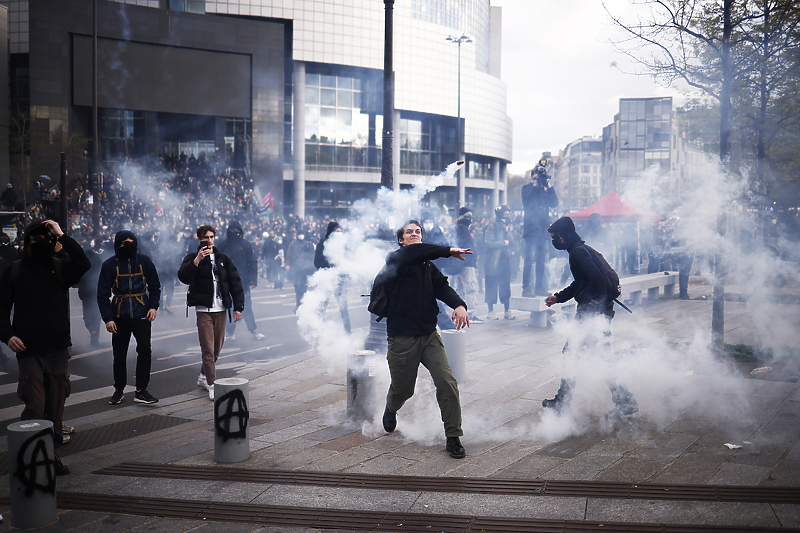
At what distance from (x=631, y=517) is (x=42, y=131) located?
35.2 metres

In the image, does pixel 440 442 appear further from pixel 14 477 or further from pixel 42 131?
pixel 42 131

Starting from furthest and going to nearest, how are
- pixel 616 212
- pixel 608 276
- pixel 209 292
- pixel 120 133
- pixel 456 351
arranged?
pixel 120 133 < pixel 616 212 < pixel 456 351 < pixel 209 292 < pixel 608 276

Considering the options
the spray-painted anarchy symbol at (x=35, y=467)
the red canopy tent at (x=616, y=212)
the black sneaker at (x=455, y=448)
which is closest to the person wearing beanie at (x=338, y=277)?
the black sneaker at (x=455, y=448)

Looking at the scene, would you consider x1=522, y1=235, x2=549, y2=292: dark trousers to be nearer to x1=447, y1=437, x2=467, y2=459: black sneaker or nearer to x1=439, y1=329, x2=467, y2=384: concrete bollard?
x1=439, y1=329, x2=467, y2=384: concrete bollard

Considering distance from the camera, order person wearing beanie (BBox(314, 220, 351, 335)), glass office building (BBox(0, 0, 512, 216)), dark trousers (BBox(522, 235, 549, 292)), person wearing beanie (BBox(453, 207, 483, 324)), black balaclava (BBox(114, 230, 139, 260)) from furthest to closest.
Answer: glass office building (BBox(0, 0, 512, 216)) → dark trousers (BBox(522, 235, 549, 292)) → person wearing beanie (BBox(453, 207, 483, 324)) → person wearing beanie (BBox(314, 220, 351, 335)) → black balaclava (BBox(114, 230, 139, 260))

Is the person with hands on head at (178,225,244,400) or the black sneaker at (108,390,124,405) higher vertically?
the person with hands on head at (178,225,244,400)

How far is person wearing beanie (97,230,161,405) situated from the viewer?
653 cm

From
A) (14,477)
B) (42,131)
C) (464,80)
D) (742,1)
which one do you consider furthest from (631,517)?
(464,80)

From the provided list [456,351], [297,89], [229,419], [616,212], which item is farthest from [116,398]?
[297,89]

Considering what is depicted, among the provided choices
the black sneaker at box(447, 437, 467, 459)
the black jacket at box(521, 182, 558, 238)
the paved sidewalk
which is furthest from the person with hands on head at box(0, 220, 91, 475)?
the black jacket at box(521, 182, 558, 238)

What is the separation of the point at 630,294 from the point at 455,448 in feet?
35.8

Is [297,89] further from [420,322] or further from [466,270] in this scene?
[420,322]

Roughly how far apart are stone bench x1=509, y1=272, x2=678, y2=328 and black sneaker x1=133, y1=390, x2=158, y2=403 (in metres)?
6.59

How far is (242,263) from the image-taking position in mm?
10531
